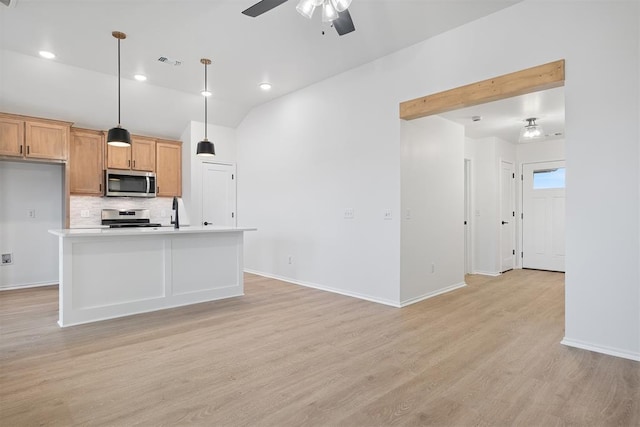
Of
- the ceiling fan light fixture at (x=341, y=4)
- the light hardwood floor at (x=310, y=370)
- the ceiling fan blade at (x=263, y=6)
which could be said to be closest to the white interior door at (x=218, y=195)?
the light hardwood floor at (x=310, y=370)

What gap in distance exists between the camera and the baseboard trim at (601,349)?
2760mm

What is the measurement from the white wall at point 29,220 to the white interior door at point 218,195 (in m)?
2.21

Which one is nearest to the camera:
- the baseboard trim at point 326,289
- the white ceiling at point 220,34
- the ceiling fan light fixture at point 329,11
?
the ceiling fan light fixture at point 329,11

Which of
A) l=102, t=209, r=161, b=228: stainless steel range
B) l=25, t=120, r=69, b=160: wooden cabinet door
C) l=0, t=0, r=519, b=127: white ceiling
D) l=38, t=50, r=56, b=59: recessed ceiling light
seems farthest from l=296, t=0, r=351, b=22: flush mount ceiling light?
l=102, t=209, r=161, b=228: stainless steel range

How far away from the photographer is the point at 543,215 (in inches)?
279

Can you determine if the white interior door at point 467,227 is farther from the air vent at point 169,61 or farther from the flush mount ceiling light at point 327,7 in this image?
the air vent at point 169,61

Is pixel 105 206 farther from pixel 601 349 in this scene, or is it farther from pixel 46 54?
pixel 601 349

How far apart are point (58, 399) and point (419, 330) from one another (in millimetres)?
2869

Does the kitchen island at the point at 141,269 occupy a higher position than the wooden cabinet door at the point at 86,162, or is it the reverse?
the wooden cabinet door at the point at 86,162

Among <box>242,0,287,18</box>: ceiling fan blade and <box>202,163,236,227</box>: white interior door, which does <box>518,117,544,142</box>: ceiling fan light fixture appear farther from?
<box>202,163,236,227</box>: white interior door

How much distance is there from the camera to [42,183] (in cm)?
549

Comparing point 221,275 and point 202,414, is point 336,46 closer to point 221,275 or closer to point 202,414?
point 221,275

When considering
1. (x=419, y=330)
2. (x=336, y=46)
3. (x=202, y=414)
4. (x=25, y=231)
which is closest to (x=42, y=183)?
(x=25, y=231)

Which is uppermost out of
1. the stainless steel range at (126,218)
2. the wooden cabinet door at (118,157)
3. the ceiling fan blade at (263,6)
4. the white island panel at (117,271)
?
the ceiling fan blade at (263,6)
